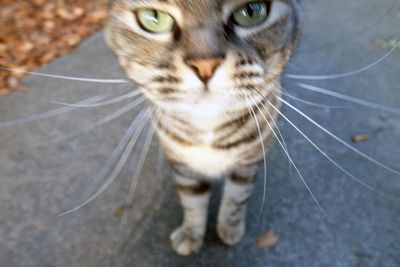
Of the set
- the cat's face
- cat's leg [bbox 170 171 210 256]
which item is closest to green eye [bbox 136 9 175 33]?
the cat's face

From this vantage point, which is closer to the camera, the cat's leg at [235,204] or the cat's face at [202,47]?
the cat's face at [202,47]

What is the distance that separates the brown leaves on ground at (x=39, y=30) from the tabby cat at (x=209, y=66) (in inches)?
66.2

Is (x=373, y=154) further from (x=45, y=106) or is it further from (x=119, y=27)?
(x=45, y=106)

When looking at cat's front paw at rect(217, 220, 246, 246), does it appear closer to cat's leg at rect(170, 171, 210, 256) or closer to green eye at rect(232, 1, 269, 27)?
cat's leg at rect(170, 171, 210, 256)

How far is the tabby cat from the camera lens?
1034 mm

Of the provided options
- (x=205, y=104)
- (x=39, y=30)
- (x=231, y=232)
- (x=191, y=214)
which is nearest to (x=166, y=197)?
(x=191, y=214)

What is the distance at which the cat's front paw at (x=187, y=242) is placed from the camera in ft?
5.72

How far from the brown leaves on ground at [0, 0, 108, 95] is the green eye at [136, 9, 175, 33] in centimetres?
179

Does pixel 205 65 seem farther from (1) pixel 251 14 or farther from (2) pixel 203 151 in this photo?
(2) pixel 203 151

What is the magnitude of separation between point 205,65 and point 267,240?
1.06 meters

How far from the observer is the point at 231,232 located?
175 cm

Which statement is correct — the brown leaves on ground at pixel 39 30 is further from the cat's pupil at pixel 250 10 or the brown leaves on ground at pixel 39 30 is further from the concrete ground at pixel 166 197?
the cat's pupil at pixel 250 10

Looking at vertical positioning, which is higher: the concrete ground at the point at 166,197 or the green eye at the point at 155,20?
the green eye at the point at 155,20

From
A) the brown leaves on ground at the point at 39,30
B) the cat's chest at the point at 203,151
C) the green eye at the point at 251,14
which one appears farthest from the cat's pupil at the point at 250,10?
the brown leaves on ground at the point at 39,30
